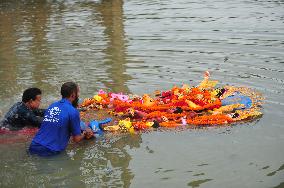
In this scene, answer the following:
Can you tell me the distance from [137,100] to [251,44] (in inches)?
217

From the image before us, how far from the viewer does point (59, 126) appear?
6668 mm

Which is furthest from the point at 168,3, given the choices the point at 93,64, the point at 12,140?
the point at 12,140

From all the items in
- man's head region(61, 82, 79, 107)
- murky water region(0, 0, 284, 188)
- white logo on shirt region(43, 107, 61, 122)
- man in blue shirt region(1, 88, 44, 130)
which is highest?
man's head region(61, 82, 79, 107)

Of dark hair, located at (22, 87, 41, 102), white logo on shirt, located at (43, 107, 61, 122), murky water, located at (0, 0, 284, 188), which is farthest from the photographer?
dark hair, located at (22, 87, 41, 102)

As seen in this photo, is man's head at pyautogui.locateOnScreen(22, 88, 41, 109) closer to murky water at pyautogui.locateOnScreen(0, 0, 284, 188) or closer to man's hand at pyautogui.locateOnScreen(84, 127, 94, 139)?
murky water at pyautogui.locateOnScreen(0, 0, 284, 188)

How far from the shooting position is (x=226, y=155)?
6789mm

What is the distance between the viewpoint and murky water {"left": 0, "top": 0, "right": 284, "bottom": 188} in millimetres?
6441

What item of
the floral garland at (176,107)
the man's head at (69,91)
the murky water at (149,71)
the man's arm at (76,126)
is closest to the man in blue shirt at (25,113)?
the murky water at (149,71)

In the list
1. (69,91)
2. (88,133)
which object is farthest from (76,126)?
(88,133)

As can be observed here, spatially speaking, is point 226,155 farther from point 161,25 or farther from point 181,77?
point 161,25

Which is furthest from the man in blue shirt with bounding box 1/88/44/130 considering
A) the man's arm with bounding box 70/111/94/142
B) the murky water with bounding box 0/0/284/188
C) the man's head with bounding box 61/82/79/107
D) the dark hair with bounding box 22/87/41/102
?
the man's arm with bounding box 70/111/94/142

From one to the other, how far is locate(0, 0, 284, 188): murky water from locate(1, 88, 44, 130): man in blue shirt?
24 cm

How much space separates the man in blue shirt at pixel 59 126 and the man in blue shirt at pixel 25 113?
67 centimetres

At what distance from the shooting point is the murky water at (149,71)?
6.44m
